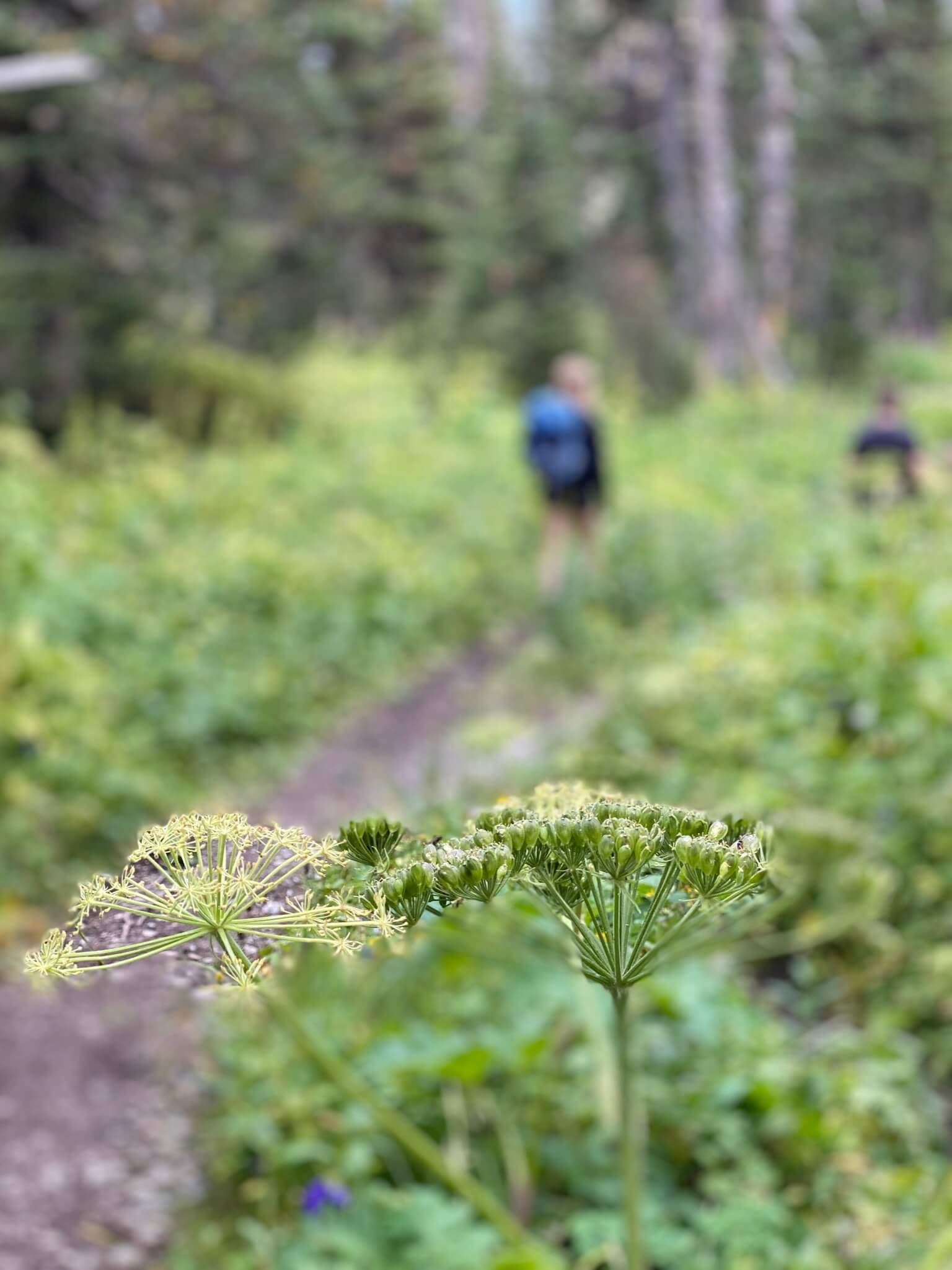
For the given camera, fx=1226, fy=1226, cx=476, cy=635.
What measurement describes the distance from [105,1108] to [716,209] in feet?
71.8

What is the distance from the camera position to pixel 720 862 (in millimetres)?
833

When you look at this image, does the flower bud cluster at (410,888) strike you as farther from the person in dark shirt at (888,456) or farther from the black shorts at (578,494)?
the black shorts at (578,494)

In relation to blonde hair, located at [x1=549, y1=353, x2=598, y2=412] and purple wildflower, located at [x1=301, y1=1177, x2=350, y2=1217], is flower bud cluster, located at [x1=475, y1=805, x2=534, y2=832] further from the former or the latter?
blonde hair, located at [x1=549, y1=353, x2=598, y2=412]

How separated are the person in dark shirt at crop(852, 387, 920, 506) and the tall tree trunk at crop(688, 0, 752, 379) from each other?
1343cm

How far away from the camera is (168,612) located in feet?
27.0

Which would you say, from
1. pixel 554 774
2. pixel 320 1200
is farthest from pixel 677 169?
pixel 320 1200

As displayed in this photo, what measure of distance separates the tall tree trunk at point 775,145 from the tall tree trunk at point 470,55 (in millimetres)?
11197

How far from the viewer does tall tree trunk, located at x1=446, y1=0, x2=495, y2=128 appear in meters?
36.5

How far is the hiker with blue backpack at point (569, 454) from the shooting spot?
10281 millimetres

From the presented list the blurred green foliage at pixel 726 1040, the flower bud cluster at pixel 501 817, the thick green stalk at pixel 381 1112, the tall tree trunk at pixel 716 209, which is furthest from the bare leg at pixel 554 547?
the tall tree trunk at pixel 716 209

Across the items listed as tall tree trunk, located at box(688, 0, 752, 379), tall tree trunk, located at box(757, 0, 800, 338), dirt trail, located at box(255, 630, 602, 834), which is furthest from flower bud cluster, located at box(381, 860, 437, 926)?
tall tree trunk, located at box(757, 0, 800, 338)

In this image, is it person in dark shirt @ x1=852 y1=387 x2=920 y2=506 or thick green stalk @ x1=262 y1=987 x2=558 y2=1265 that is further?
person in dark shirt @ x1=852 y1=387 x2=920 y2=506

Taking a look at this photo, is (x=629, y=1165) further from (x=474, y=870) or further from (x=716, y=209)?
(x=716, y=209)

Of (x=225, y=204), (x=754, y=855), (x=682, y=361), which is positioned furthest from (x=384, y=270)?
(x=754, y=855)
